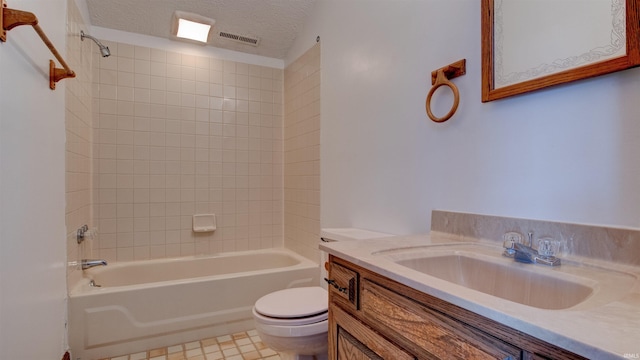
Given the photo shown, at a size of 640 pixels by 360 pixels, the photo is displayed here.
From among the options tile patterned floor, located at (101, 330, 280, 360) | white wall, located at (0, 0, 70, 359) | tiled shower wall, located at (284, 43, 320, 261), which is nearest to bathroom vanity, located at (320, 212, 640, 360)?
white wall, located at (0, 0, 70, 359)

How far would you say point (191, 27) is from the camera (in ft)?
8.45

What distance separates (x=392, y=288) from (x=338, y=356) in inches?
16.3

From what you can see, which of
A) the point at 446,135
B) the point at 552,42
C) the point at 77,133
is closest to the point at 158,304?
the point at 77,133

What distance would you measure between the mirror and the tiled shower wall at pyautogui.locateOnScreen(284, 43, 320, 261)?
152 cm

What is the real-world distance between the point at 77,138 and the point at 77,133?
33 millimetres

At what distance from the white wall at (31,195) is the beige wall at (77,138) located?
16 cm

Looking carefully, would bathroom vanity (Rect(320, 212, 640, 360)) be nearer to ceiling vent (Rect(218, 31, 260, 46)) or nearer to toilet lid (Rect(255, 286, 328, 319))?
toilet lid (Rect(255, 286, 328, 319))

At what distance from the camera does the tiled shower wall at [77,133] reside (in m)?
1.89

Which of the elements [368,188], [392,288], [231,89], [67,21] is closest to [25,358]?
[392,288]

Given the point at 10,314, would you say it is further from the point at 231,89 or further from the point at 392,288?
the point at 231,89

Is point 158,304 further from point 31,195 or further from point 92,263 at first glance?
point 31,195

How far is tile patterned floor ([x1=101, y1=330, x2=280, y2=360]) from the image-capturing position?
2.01 metres

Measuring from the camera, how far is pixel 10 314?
40.3 inches

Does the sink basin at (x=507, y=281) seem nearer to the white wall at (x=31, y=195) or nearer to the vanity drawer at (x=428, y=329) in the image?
the vanity drawer at (x=428, y=329)
